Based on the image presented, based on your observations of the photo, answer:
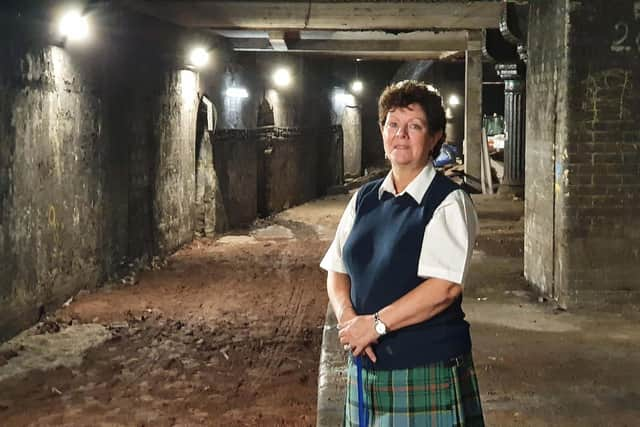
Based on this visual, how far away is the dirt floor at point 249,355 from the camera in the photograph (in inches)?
189

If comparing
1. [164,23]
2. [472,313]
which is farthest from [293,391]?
[164,23]

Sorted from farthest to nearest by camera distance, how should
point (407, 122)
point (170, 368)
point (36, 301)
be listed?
point (36, 301) < point (170, 368) < point (407, 122)

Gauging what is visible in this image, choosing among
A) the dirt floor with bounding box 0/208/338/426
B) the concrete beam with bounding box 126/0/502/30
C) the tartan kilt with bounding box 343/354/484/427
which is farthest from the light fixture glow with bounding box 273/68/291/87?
the tartan kilt with bounding box 343/354/484/427

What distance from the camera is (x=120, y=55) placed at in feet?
31.1

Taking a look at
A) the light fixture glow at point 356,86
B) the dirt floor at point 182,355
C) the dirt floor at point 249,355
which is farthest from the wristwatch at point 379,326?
the light fixture glow at point 356,86

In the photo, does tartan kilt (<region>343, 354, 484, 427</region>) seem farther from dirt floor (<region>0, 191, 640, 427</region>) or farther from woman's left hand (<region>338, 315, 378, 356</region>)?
dirt floor (<region>0, 191, 640, 427</region>)

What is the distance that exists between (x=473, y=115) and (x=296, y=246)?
5894mm

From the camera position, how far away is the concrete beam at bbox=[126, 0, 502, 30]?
9.52m

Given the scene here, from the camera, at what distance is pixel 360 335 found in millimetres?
2584

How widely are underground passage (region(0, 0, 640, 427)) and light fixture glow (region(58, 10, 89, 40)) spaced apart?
54mm

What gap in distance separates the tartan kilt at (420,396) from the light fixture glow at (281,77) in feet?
47.3

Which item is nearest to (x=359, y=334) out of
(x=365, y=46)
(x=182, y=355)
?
(x=182, y=355)

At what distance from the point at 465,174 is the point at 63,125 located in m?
10.3

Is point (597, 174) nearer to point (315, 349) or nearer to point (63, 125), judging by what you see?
point (315, 349)
